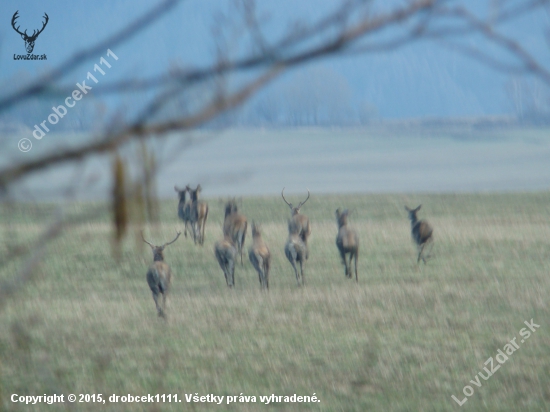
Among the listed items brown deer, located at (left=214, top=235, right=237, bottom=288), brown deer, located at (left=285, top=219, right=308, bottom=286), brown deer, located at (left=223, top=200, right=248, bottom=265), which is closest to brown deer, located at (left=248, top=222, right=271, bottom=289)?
brown deer, located at (left=214, top=235, right=237, bottom=288)

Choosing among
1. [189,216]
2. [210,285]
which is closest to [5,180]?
[210,285]

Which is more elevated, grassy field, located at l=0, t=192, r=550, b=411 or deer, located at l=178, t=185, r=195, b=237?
deer, located at l=178, t=185, r=195, b=237

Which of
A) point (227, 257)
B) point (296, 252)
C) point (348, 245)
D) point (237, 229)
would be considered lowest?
point (227, 257)

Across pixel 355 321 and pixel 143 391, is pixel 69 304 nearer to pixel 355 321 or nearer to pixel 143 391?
pixel 355 321

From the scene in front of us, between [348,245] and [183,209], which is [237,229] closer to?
[348,245]

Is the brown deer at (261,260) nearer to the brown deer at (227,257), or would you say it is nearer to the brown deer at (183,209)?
the brown deer at (227,257)

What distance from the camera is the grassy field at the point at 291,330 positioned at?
6520mm

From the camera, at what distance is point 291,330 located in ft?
29.3

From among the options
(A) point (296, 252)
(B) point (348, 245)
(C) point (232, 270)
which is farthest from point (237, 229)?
(C) point (232, 270)

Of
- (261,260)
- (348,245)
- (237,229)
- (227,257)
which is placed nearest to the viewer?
(261,260)

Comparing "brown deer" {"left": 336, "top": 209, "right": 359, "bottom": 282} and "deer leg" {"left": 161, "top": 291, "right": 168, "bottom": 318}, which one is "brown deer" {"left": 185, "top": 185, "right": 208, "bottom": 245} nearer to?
"brown deer" {"left": 336, "top": 209, "right": 359, "bottom": 282}

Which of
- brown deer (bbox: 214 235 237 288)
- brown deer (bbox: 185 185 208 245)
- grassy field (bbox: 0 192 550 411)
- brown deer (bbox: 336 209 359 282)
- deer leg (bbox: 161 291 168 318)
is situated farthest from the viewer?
brown deer (bbox: 185 185 208 245)

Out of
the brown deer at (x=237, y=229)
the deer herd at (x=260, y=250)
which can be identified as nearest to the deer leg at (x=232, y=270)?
the deer herd at (x=260, y=250)

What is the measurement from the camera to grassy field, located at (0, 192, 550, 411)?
257 inches
